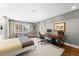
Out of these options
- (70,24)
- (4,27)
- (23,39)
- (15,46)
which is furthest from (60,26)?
(4,27)

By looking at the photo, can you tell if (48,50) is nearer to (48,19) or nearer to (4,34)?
(48,19)

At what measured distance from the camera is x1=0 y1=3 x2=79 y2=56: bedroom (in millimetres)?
1742

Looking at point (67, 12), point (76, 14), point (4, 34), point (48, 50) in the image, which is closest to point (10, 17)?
point (4, 34)

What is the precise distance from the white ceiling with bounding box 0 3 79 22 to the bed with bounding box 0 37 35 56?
0.48m

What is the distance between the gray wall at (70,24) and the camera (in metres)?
1.85

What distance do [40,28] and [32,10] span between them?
461 mm

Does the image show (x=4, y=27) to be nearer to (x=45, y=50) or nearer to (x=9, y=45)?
(x=9, y=45)

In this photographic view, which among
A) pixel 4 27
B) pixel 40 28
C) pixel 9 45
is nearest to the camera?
pixel 9 45

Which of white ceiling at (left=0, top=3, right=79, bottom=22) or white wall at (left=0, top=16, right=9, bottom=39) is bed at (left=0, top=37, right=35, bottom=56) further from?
white ceiling at (left=0, top=3, right=79, bottom=22)

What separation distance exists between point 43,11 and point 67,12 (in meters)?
0.55

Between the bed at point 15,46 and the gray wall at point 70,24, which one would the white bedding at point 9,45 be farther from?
the gray wall at point 70,24

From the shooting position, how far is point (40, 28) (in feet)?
6.35

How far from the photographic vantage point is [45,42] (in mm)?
1936


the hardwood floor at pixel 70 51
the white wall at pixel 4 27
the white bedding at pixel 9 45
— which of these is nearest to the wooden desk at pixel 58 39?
the hardwood floor at pixel 70 51
